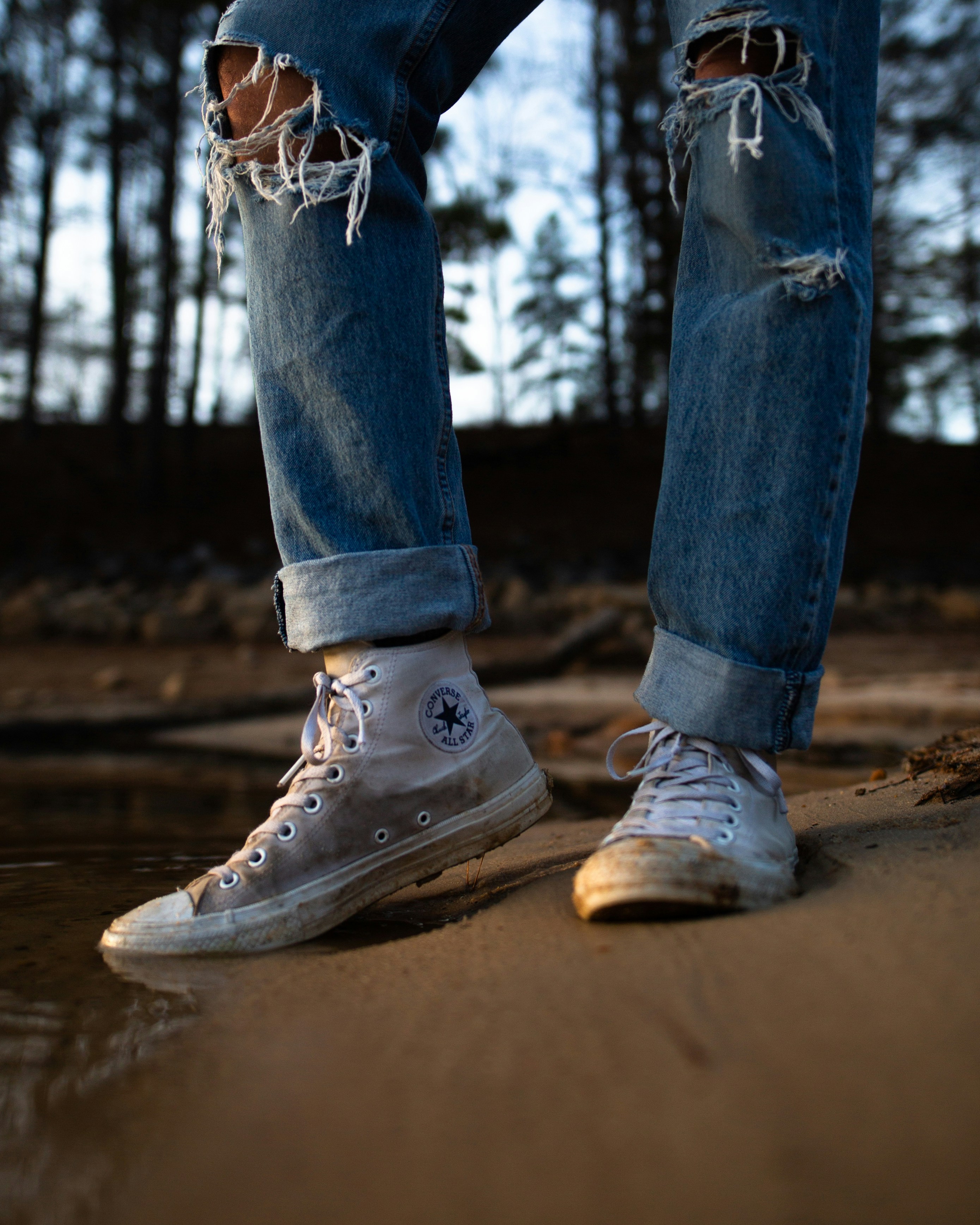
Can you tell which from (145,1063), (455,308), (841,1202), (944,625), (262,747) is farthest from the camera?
(455,308)

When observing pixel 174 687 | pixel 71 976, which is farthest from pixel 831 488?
pixel 174 687

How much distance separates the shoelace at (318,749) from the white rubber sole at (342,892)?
0.05 meters

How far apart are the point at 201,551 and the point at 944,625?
7.74m

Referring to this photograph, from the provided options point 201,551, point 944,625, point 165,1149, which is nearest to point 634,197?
point 201,551

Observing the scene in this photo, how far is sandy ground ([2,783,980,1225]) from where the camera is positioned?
552 mm

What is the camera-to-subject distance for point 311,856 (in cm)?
107

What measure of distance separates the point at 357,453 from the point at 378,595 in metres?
0.17

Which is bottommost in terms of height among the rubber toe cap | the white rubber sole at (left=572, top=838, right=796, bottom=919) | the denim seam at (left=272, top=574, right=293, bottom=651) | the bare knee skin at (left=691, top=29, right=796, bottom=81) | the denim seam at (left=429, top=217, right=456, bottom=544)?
the rubber toe cap

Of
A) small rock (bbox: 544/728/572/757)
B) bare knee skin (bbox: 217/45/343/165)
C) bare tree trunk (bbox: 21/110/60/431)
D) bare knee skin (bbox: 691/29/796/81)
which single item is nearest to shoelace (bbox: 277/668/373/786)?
bare knee skin (bbox: 217/45/343/165)

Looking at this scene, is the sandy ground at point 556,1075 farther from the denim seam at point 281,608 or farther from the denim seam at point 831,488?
the denim seam at point 281,608

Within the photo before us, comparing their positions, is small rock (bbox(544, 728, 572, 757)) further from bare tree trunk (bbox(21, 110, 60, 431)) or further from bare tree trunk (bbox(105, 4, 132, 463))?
bare tree trunk (bbox(21, 110, 60, 431))

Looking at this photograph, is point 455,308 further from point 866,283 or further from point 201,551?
point 866,283

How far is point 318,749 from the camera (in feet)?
3.77

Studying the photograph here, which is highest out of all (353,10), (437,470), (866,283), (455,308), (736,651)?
(455,308)
